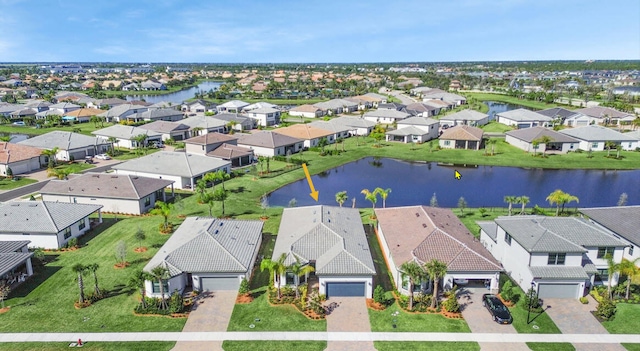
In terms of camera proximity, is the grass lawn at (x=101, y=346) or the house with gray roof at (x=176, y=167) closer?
the grass lawn at (x=101, y=346)

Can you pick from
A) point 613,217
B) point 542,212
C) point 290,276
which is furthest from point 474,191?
point 290,276

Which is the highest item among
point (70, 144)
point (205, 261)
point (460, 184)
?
point (70, 144)

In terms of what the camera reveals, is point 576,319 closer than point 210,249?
Yes

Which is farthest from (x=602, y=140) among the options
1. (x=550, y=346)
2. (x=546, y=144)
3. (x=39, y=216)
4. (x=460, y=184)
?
(x=39, y=216)

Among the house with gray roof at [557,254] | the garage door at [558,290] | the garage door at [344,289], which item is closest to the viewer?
the house with gray roof at [557,254]

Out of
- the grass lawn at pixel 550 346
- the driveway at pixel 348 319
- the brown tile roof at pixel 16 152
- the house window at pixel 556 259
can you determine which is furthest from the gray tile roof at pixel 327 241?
the brown tile roof at pixel 16 152

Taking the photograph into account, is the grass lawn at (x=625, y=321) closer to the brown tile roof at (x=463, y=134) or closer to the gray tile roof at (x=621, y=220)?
the gray tile roof at (x=621, y=220)

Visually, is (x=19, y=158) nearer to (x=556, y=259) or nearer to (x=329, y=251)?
(x=329, y=251)

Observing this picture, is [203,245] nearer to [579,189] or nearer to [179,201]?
[179,201]
